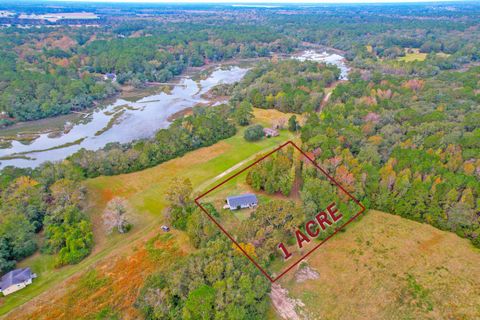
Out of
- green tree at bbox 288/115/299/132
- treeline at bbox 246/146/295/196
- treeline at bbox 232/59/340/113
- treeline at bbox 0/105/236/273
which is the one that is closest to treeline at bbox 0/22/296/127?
treeline at bbox 232/59/340/113

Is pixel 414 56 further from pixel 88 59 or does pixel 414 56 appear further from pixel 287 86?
pixel 88 59

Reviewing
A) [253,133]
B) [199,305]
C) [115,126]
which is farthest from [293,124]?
[199,305]

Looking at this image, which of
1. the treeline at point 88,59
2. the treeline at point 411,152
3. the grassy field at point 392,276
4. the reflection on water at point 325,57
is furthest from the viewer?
the reflection on water at point 325,57

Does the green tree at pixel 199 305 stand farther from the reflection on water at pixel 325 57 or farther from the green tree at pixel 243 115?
the reflection on water at pixel 325 57

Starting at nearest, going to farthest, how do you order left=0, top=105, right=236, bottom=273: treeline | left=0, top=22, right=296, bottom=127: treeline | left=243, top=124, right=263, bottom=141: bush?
left=0, top=105, right=236, bottom=273: treeline → left=243, top=124, right=263, bottom=141: bush → left=0, top=22, right=296, bottom=127: treeline

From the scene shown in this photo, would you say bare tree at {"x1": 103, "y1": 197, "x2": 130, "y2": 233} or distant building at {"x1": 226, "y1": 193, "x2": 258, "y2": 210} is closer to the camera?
bare tree at {"x1": 103, "y1": 197, "x2": 130, "y2": 233}

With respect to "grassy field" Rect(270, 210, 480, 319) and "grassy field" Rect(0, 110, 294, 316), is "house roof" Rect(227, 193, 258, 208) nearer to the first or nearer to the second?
"grassy field" Rect(0, 110, 294, 316)

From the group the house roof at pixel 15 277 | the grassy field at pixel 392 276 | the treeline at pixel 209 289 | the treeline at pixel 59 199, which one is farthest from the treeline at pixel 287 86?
the house roof at pixel 15 277
